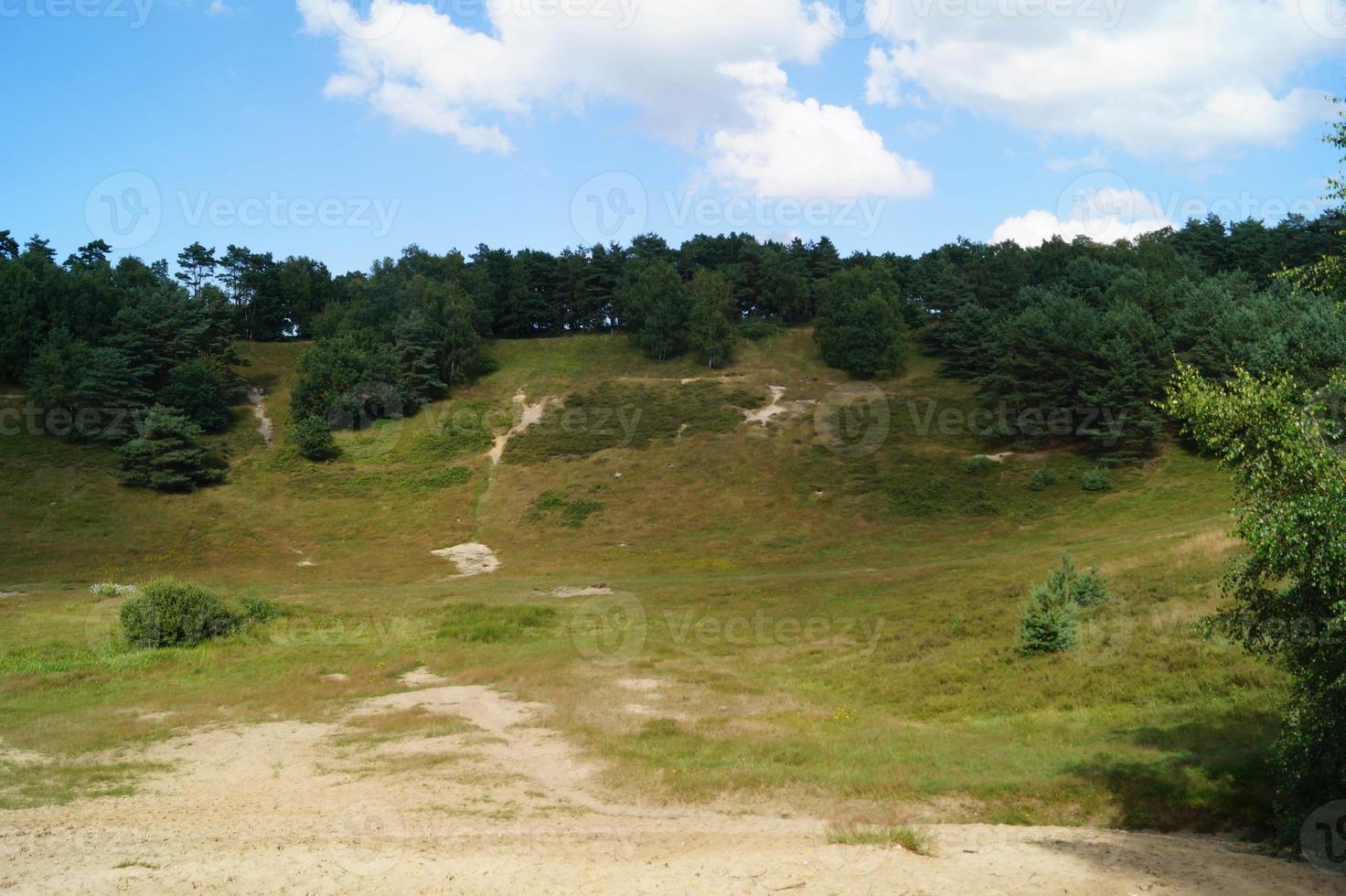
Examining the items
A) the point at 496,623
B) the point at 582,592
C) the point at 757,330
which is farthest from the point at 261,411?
the point at 496,623

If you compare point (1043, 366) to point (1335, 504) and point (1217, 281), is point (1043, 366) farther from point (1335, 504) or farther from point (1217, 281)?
point (1335, 504)

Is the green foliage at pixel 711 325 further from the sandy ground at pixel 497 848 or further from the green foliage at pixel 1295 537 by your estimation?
the green foliage at pixel 1295 537

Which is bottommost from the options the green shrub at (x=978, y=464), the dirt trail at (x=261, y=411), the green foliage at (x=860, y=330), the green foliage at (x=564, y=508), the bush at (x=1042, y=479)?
the green foliage at (x=564, y=508)

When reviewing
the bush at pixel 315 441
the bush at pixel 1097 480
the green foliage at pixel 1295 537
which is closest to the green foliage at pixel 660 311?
the bush at pixel 315 441

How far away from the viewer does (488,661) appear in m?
31.0

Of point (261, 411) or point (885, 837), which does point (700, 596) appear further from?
point (261, 411)

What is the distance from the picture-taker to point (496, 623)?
37906 mm

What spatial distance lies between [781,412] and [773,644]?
5784cm

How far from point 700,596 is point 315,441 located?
50974mm

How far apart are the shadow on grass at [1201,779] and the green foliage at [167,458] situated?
250ft

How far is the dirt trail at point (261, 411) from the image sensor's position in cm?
8775

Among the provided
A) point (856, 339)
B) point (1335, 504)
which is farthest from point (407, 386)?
point (1335, 504)

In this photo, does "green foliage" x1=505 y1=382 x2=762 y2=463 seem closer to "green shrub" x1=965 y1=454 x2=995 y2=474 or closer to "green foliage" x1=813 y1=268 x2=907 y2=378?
"green foliage" x1=813 y1=268 x2=907 y2=378

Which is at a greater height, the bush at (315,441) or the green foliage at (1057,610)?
the bush at (315,441)
